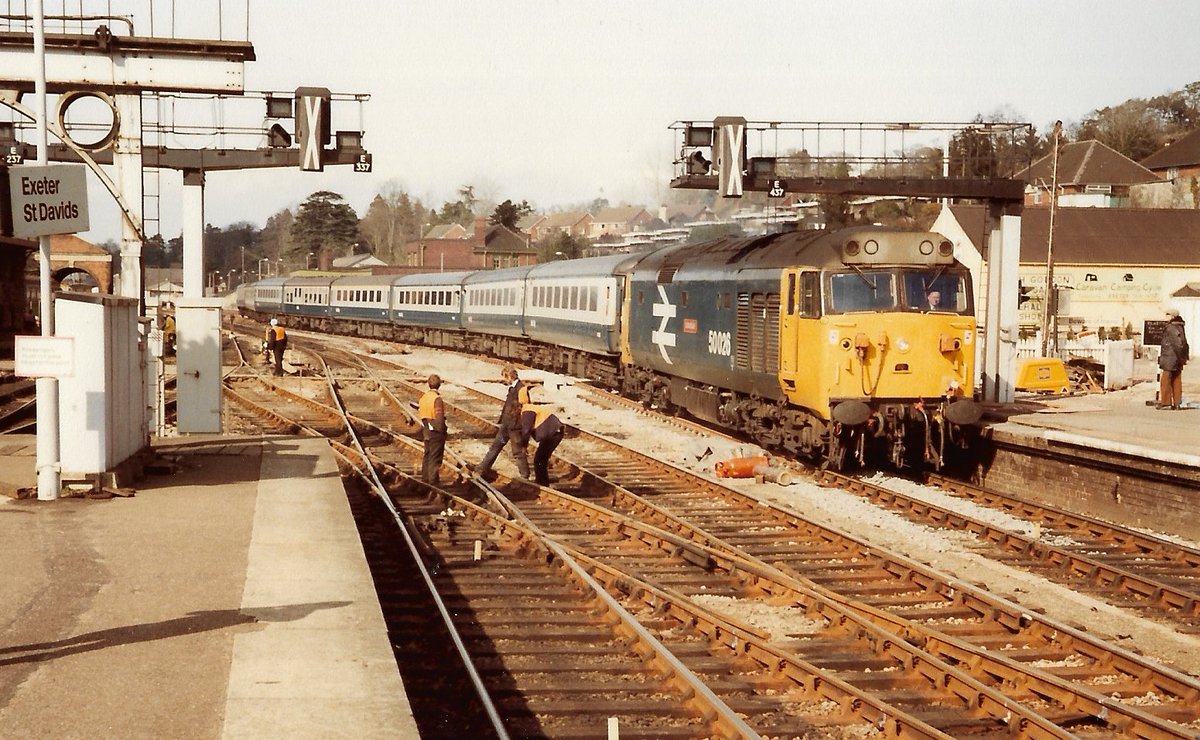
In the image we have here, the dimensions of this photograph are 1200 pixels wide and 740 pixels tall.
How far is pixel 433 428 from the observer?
50.4ft

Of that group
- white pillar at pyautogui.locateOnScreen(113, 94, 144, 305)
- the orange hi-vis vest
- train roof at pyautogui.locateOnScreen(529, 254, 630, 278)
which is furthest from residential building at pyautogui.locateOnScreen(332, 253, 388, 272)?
the orange hi-vis vest

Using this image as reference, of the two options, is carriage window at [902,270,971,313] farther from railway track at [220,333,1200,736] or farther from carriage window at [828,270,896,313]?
railway track at [220,333,1200,736]

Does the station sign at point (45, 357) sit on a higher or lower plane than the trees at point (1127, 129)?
lower

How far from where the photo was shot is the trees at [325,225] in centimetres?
13762

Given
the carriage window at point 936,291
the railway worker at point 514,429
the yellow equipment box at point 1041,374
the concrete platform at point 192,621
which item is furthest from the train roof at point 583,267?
the concrete platform at point 192,621

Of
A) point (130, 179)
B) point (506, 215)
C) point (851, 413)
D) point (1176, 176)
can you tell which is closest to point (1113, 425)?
point (851, 413)

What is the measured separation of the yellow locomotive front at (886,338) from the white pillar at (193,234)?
29.7ft

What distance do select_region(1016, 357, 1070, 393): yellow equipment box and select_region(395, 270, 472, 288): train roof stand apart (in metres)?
24.0

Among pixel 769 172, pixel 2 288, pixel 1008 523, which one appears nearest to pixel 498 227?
Result: pixel 2 288

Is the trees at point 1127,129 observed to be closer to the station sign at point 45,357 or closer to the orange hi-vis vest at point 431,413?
the orange hi-vis vest at point 431,413

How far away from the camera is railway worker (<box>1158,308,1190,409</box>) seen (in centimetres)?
2052

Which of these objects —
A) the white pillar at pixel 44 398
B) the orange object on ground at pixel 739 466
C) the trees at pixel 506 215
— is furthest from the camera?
the trees at pixel 506 215

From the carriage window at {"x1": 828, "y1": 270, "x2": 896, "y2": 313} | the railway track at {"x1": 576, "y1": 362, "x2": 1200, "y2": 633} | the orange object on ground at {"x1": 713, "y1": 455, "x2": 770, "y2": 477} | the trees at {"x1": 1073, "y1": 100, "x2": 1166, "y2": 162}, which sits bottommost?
the railway track at {"x1": 576, "y1": 362, "x2": 1200, "y2": 633}

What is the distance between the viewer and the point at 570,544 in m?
12.4
